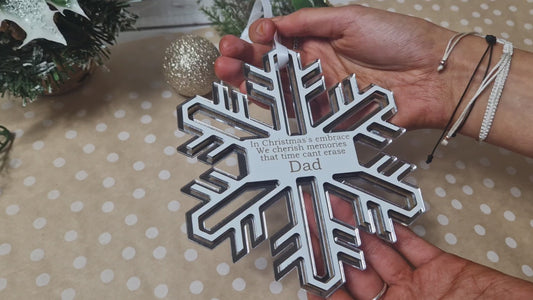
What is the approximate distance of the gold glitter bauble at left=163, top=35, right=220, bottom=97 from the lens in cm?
84

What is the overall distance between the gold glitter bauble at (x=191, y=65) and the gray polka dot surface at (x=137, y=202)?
8 centimetres

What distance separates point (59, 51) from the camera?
75cm

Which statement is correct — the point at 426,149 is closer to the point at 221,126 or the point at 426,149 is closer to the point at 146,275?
the point at 221,126

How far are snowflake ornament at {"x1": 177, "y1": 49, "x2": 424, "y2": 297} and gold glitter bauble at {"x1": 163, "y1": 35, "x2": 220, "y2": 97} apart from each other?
15cm

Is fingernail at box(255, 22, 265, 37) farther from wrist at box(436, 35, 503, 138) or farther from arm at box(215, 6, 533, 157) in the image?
wrist at box(436, 35, 503, 138)

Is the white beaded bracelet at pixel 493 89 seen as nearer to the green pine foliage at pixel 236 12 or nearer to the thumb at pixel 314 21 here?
the thumb at pixel 314 21

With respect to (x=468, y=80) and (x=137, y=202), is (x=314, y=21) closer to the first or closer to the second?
(x=468, y=80)

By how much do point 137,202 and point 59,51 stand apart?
0.29 metres

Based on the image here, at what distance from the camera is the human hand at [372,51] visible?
2.68 feet

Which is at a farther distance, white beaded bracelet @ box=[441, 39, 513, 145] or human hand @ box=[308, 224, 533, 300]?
white beaded bracelet @ box=[441, 39, 513, 145]

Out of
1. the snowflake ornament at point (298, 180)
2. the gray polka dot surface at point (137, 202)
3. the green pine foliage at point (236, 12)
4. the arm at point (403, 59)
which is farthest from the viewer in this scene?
the green pine foliage at point (236, 12)

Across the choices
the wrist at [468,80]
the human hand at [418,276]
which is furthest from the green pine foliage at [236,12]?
the human hand at [418,276]

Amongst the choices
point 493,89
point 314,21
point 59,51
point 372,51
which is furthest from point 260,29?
point 493,89

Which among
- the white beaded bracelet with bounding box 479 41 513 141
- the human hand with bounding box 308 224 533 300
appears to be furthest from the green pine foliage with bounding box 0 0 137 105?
the white beaded bracelet with bounding box 479 41 513 141
